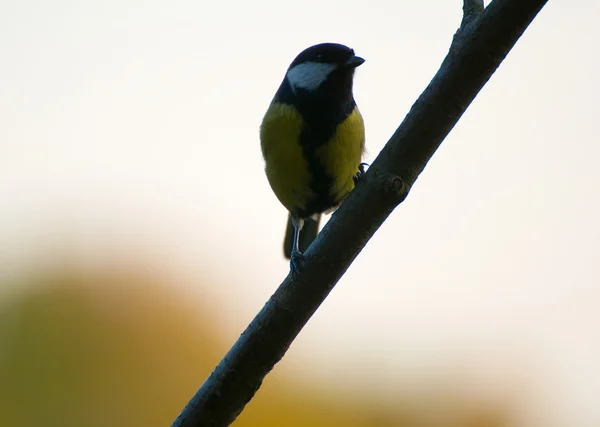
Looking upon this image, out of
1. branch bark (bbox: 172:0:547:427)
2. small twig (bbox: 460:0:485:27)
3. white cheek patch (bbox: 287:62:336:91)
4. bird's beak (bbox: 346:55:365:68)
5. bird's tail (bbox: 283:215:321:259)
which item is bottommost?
branch bark (bbox: 172:0:547:427)

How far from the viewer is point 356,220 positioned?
5.80 ft

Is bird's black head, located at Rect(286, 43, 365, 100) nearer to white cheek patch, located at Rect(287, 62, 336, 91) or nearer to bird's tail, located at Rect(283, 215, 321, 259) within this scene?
white cheek patch, located at Rect(287, 62, 336, 91)

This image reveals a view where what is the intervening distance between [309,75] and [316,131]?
0.33 metres

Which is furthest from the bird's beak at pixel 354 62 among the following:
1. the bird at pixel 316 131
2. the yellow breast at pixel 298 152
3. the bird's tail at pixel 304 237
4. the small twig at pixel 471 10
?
the small twig at pixel 471 10

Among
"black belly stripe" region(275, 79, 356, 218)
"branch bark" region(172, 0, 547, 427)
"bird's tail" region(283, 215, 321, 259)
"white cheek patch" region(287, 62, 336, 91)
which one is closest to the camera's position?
Answer: "branch bark" region(172, 0, 547, 427)

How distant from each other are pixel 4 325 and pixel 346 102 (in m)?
3.76

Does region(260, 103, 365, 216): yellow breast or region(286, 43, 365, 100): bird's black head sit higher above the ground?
region(286, 43, 365, 100): bird's black head

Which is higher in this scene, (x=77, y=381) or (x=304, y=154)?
(x=304, y=154)

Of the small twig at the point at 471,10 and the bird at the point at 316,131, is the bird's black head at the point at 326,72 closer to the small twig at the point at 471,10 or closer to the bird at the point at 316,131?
the bird at the point at 316,131

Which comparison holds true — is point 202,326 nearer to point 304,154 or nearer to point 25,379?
point 25,379

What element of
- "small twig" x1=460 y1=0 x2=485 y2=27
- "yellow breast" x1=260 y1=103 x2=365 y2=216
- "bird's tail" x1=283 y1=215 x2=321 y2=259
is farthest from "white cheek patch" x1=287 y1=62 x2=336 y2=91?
"small twig" x1=460 y1=0 x2=485 y2=27

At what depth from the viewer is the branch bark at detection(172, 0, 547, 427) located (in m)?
1.69

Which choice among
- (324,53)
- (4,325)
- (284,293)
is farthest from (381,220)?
(4,325)

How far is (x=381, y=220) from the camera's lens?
5.86 ft
